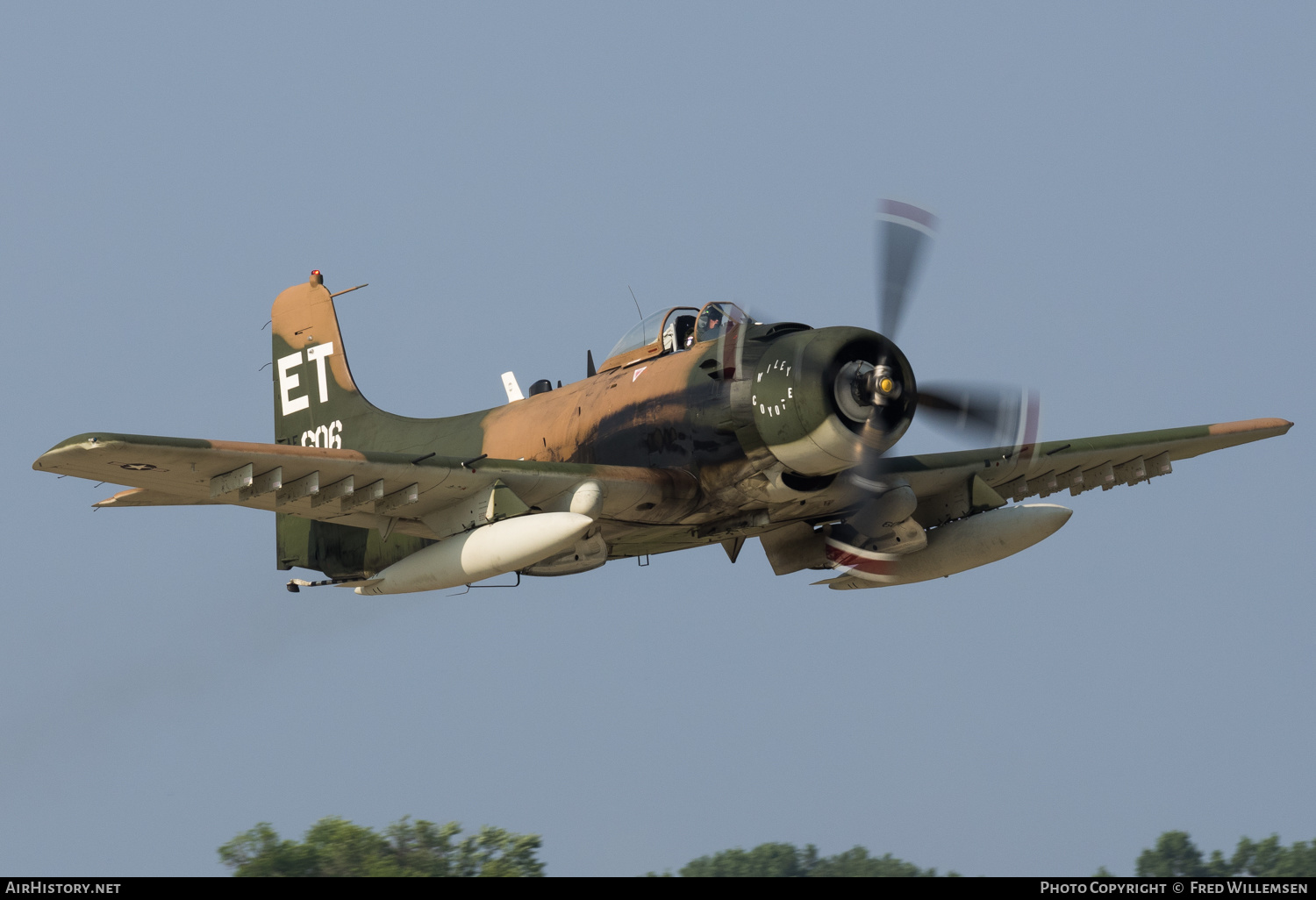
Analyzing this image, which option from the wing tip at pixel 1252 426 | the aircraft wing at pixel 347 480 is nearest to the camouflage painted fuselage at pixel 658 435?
the aircraft wing at pixel 347 480

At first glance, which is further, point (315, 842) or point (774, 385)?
point (315, 842)

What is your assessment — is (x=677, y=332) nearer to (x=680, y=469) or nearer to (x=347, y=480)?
(x=680, y=469)

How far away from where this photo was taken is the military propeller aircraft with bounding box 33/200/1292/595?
16984 mm

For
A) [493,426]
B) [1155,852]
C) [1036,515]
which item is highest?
[493,426]

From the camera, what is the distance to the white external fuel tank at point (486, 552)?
16812mm

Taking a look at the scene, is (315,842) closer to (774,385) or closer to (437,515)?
(437,515)

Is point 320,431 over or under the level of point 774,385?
over

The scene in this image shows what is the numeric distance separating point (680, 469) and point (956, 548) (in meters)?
4.57

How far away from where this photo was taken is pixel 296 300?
958 inches

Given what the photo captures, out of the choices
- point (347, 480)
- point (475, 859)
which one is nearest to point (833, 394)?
point (347, 480)

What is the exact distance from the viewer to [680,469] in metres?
18.3
